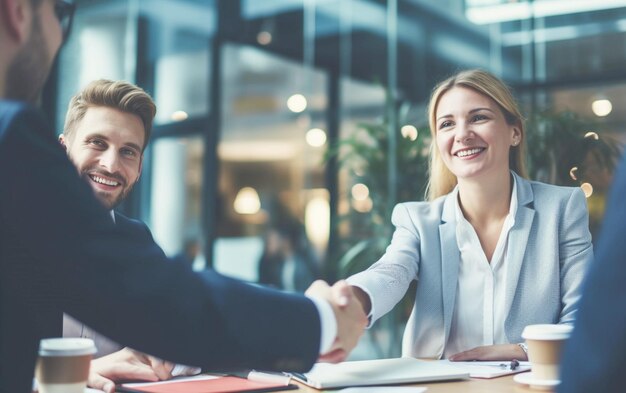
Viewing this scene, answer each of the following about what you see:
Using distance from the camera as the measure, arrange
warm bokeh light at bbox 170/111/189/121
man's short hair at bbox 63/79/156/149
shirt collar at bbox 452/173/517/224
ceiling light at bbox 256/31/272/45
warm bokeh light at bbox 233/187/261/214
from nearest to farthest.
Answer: man's short hair at bbox 63/79/156/149 < shirt collar at bbox 452/173/517/224 < warm bokeh light at bbox 170/111/189/121 < warm bokeh light at bbox 233/187/261/214 < ceiling light at bbox 256/31/272/45

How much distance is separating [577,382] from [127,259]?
2.08ft

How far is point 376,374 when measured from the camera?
4.93ft

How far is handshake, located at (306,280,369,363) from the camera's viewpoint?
1.36 meters

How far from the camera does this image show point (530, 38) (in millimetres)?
6016

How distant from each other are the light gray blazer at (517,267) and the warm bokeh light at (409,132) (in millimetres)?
2406

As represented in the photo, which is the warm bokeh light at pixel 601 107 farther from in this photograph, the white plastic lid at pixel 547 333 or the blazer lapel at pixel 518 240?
the white plastic lid at pixel 547 333

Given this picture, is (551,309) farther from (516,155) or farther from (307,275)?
(307,275)

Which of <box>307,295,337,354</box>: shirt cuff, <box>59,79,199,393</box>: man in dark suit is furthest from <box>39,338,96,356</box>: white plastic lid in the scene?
<box>59,79,199,393</box>: man in dark suit

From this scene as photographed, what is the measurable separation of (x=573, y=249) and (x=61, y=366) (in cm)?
159

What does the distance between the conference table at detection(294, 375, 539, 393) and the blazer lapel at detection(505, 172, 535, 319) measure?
1.96 feet

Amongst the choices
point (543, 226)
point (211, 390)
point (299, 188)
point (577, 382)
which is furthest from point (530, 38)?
point (577, 382)

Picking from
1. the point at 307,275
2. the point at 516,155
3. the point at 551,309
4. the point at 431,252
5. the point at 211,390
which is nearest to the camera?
the point at 211,390

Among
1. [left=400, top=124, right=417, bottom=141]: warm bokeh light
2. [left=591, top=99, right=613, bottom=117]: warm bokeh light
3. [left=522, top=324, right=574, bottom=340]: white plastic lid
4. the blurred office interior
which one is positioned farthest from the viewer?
the blurred office interior

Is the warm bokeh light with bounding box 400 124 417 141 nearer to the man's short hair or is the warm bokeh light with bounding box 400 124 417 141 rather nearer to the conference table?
the man's short hair
